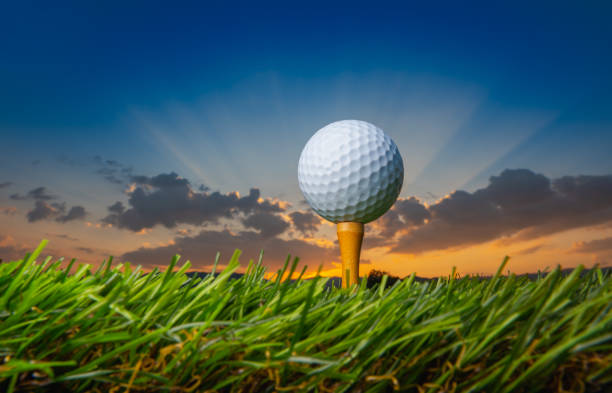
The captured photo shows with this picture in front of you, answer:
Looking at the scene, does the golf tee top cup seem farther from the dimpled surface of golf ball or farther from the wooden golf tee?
the wooden golf tee

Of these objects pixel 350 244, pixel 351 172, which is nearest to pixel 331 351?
pixel 350 244

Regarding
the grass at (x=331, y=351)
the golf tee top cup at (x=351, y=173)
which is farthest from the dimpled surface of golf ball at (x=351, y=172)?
the grass at (x=331, y=351)

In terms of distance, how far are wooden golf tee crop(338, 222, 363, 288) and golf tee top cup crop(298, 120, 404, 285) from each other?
18cm

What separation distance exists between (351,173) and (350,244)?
0.66 m

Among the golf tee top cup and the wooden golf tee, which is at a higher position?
the golf tee top cup

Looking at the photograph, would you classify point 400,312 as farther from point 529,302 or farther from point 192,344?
point 192,344

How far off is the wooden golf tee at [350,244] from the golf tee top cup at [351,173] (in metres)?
0.18

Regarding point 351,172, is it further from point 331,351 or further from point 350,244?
point 331,351

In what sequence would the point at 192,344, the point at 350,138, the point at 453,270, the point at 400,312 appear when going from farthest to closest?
1. the point at 350,138
2. the point at 453,270
3. the point at 400,312
4. the point at 192,344

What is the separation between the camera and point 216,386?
2.72 ft

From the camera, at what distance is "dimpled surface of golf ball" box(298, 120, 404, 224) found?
3436 mm

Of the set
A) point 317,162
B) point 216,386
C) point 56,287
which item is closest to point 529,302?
point 216,386

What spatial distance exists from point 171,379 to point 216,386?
97mm

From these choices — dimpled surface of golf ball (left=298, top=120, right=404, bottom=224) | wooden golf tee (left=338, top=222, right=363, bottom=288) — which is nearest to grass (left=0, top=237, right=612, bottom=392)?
wooden golf tee (left=338, top=222, right=363, bottom=288)
